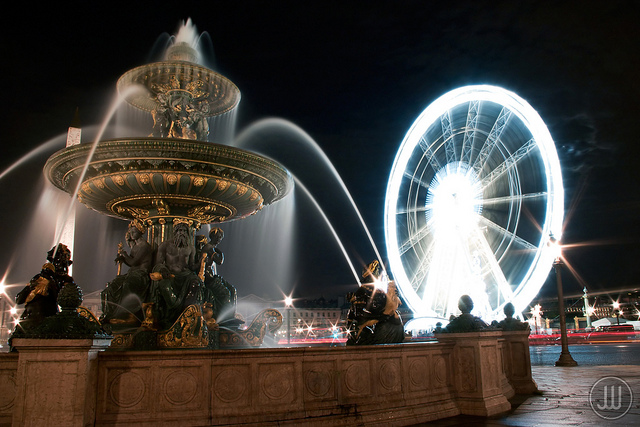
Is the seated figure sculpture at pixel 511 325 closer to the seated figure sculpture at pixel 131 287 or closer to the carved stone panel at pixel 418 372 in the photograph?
the carved stone panel at pixel 418 372

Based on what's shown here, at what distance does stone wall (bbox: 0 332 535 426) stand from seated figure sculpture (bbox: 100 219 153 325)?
3.01 m

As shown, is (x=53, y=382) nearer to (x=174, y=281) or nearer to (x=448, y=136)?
(x=174, y=281)

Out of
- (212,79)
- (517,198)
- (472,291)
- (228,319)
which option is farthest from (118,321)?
(472,291)

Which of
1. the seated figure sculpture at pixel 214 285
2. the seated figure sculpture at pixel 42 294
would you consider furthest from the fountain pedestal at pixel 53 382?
the seated figure sculpture at pixel 214 285

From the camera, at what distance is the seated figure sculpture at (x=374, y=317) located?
23.5ft

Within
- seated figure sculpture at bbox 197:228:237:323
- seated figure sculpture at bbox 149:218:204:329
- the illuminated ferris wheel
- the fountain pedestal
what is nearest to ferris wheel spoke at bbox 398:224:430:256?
the illuminated ferris wheel

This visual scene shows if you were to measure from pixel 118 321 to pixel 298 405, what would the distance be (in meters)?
4.09

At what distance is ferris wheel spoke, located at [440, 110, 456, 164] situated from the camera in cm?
2316

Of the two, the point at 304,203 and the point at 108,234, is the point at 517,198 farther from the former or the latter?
the point at 108,234

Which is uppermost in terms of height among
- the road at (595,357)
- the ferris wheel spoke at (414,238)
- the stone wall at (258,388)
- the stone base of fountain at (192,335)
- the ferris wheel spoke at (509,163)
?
the ferris wheel spoke at (509,163)

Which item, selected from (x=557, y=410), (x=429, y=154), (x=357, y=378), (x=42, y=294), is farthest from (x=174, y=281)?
(x=429, y=154)

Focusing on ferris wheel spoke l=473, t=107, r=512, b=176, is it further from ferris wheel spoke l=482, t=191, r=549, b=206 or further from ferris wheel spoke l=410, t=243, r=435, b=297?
ferris wheel spoke l=410, t=243, r=435, b=297

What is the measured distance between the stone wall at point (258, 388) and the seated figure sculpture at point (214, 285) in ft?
11.5

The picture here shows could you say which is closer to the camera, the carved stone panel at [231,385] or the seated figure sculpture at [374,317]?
the carved stone panel at [231,385]
